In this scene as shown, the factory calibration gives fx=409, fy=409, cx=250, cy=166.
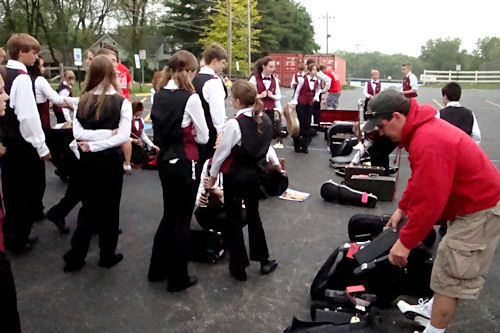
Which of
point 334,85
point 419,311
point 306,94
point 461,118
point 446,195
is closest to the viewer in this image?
point 446,195

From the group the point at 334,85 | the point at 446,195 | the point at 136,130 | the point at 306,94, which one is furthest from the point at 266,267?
the point at 334,85

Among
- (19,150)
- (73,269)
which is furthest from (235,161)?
(19,150)

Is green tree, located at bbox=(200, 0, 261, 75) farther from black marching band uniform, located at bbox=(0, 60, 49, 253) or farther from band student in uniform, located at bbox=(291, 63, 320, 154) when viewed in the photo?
black marching band uniform, located at bbox=(0, 60, 49, 253)

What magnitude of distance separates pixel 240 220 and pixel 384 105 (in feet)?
6.23

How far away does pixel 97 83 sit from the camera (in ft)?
12.3

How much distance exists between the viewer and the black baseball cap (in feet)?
8.48

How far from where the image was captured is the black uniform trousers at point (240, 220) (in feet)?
12.6

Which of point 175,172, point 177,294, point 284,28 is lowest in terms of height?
point 177,294

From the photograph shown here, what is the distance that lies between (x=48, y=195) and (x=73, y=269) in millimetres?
Result: 2751

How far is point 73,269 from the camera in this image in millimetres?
4172

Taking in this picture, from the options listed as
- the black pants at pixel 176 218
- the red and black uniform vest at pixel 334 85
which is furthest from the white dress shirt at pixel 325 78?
the black pants at pixel 176 218

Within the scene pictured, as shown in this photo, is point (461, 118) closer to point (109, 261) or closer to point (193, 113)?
point (193, 113)

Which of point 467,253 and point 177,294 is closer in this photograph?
point 467,253

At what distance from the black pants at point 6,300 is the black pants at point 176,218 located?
169 cm
